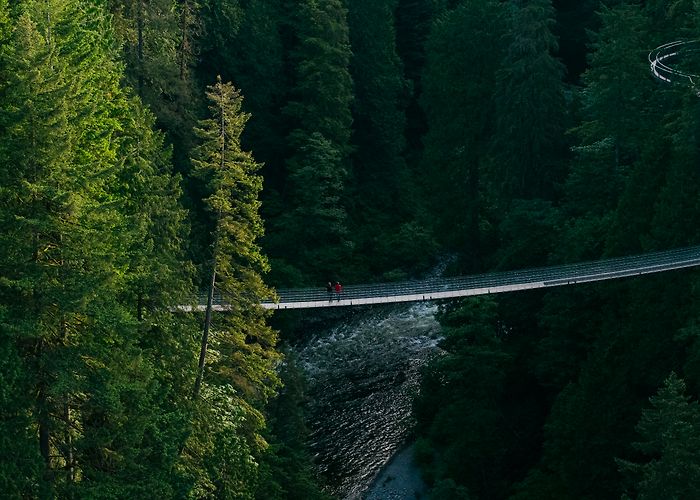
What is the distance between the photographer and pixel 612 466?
89.0ft

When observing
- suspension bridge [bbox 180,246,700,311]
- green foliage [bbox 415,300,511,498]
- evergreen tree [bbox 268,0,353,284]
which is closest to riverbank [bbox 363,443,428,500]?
green foliage [bbox 415,300,511,498]

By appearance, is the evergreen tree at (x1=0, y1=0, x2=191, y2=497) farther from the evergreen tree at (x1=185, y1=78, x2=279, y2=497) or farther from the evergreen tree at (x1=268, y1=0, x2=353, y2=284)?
the evergreen tree at (x1=268, y1=0, x2=353, y2=284)

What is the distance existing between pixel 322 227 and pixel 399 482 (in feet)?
56.8

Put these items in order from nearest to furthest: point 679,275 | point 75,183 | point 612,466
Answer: point 75,183 < point 612,466 < point 679,275

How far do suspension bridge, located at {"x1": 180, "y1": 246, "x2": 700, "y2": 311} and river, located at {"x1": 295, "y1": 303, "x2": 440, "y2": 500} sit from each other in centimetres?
526

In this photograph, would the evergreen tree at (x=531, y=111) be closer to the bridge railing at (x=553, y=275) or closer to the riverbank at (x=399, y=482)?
the bridge railing at (x=553, y=275)

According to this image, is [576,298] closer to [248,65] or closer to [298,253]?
[298,253]

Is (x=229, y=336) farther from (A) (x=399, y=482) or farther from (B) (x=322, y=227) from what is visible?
(B) (x=322, y=227)

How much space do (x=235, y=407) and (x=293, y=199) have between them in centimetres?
2625

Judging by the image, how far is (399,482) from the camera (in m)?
33.3

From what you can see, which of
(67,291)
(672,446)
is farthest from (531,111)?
(67,291)

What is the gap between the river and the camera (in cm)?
3462

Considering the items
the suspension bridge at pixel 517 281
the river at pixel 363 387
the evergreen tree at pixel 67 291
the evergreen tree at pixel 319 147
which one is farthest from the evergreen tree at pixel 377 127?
Result: the evergreen tree at pixel 67 291

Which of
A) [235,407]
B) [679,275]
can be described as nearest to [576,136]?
[679,275]
